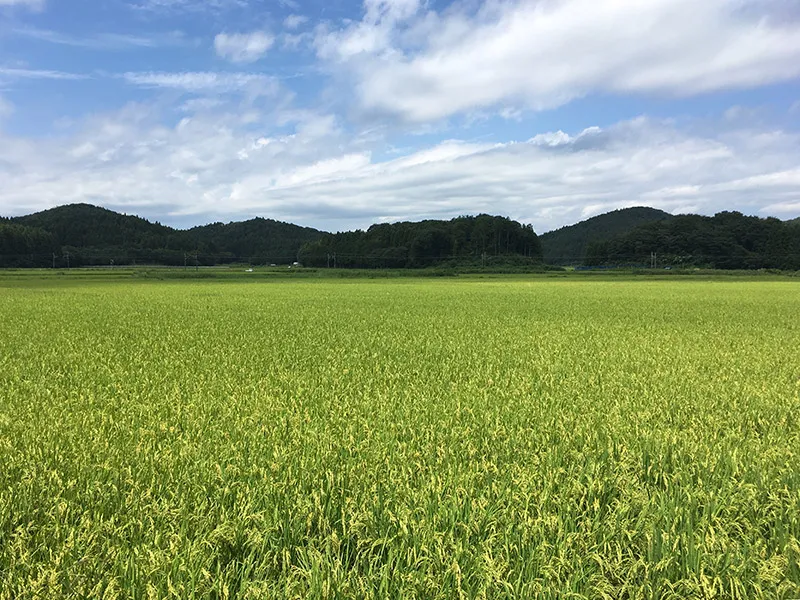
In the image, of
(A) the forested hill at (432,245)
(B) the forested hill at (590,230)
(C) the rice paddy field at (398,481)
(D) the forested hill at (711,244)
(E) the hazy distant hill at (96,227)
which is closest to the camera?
(C) the rice paddy field at (398,481)

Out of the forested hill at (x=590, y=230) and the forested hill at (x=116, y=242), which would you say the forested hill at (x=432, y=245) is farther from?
the forested hill at (x=590, y=230)

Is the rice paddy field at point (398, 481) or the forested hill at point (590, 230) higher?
the forested hill at point (590, 230)

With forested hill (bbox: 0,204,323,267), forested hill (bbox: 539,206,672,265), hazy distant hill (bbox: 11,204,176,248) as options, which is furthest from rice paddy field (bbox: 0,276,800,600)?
forested hill (bbox: 539,206,672,265)

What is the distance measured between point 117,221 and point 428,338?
138m

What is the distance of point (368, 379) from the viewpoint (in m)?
6.79

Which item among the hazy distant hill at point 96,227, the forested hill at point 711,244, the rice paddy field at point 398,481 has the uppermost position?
the hazy distant hill at point 96,227

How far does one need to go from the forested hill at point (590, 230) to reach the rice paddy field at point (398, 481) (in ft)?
530

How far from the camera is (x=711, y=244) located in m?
107

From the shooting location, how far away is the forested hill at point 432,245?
116438mm

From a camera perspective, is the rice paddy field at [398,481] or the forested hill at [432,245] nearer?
the rice paddy field at [398,481]

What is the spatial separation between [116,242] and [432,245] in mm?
74708

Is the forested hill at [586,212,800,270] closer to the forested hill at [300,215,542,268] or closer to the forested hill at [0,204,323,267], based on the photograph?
the forested hill at [300,215,542,268]

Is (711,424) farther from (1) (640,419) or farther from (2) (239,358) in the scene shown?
(2) (239,358)

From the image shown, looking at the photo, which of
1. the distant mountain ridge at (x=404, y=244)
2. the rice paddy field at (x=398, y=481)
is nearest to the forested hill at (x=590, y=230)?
the distant mountain ridge at (x=404, y=244)
